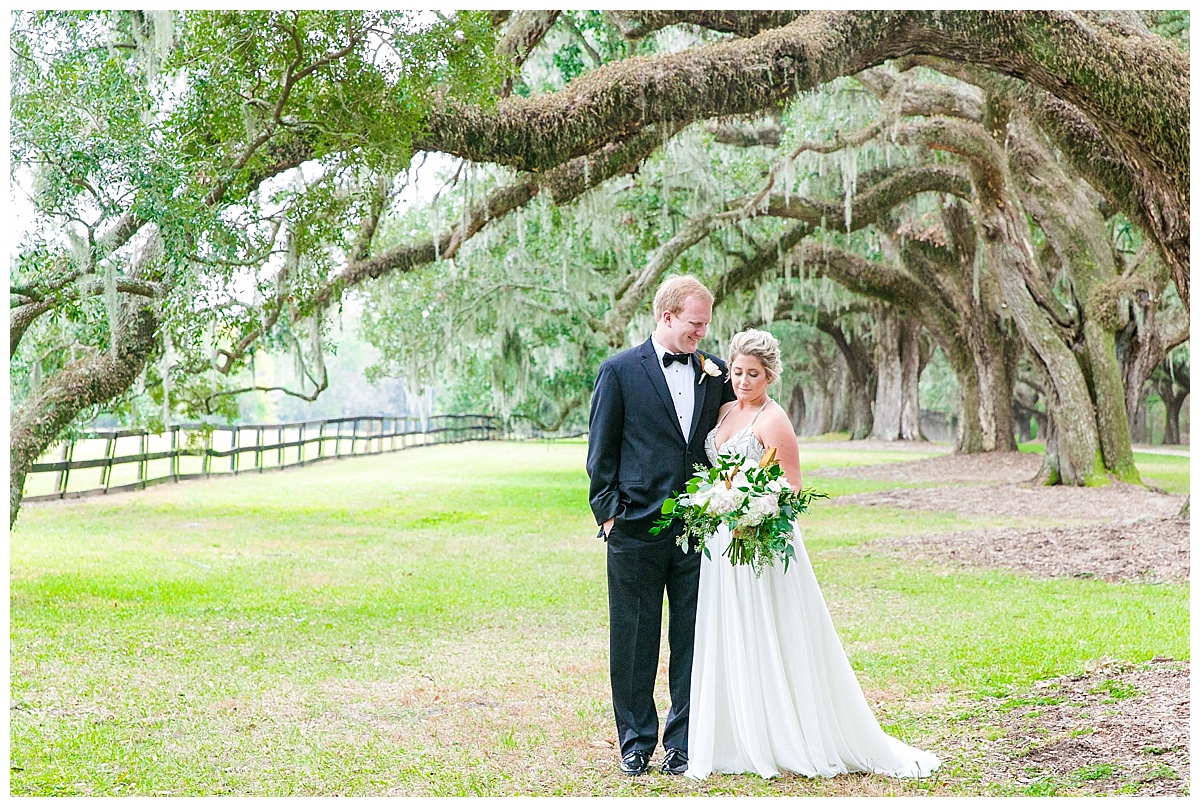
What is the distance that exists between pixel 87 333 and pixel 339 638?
2.99 meters

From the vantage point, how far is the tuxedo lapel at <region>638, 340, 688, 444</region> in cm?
432

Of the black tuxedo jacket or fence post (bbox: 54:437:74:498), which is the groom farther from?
fence post (bbox: 54:437:74:498)

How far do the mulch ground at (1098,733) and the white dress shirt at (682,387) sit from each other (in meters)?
1.68

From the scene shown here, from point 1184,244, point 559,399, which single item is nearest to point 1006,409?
point 559,399

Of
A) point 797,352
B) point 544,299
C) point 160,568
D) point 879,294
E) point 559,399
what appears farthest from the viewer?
point 797,352

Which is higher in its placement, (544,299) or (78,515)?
(544,299)

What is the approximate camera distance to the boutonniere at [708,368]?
4371mm

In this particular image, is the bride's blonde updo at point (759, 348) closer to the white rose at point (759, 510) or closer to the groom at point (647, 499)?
the groom at point (647, 499)

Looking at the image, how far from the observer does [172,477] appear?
62.3ft

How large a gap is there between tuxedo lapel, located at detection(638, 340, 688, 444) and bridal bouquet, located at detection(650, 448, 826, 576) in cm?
26

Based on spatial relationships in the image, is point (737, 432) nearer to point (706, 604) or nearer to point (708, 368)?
point (708, 368)

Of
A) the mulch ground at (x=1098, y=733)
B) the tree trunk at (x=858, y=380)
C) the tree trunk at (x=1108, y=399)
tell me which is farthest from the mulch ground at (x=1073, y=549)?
the tree trunk at (x=858, y=380)

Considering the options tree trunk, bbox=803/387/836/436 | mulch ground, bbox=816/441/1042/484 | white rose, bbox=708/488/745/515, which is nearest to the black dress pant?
white rose, bbox=708/488/745/515

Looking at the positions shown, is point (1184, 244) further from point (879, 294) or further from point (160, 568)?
point (879, 294)
